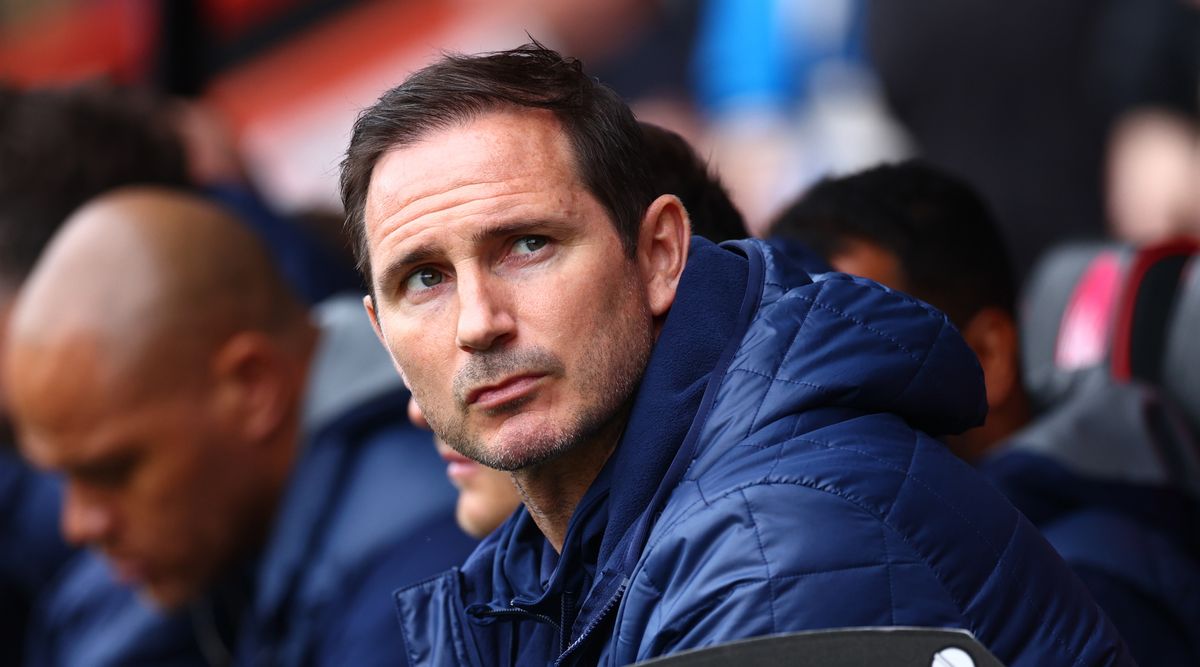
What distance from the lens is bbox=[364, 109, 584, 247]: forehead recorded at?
1702mm

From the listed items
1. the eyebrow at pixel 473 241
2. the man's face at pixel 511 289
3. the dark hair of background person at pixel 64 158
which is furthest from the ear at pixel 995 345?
the dark hair of background person at pixel 64 158

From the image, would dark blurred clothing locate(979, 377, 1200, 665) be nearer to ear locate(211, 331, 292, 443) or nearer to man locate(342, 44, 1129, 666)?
man locate(342, 44, 1129, 666)

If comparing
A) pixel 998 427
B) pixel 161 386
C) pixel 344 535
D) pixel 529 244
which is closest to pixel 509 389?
pixel 529 244

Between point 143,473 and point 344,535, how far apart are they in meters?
0.53

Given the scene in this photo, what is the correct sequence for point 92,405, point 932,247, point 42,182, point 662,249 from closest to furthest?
point 662,249, point 932,247, point 92,405, point 42,182

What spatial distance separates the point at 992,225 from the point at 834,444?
4.65 feet

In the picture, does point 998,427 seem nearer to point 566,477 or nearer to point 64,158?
point 566,477

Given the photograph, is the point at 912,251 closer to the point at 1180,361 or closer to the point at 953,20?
the point at 1180,361

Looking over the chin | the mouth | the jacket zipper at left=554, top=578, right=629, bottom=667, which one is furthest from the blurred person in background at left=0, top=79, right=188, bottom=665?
the jacket zipper at left=554, top=578, right=629, bottom=667

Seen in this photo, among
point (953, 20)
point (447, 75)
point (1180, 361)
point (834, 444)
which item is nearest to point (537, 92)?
point (447, 75)

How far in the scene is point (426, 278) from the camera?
1.76m

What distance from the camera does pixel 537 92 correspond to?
1.75m

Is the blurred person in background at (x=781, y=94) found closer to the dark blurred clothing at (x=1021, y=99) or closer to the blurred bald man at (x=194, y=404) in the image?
the dark blurred clothing at (x=1021, y=99)

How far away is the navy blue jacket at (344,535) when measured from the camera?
277cm
